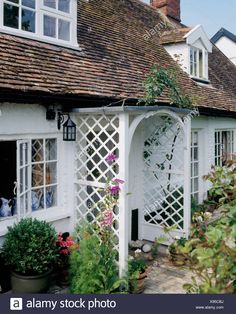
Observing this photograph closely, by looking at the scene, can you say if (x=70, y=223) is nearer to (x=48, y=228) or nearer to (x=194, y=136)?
(x=48, y=228)

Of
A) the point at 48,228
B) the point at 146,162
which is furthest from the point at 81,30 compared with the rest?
the point at 48,228

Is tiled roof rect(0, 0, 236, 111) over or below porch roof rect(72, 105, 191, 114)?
over

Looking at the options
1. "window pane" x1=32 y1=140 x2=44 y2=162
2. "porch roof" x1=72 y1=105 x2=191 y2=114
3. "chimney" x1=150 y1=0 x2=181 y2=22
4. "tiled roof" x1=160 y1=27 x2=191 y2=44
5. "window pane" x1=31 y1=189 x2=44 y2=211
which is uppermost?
"chimney" x1=150 y1=0 x2=181 y2=22

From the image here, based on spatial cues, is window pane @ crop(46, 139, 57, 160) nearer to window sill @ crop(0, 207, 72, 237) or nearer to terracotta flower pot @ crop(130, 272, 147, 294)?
window sill @ crop(0, 207, 72, 237)

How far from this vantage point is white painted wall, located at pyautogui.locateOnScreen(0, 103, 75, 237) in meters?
5.76

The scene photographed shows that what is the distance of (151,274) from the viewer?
6.74 metres

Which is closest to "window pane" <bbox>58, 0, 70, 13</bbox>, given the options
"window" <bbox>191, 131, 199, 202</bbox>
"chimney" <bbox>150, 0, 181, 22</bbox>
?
"window" <bbox>191, 131, 199, 202</bbox>

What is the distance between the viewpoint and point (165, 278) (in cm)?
655

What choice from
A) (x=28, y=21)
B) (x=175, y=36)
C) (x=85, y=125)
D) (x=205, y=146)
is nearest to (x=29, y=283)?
(x=85, y=125)

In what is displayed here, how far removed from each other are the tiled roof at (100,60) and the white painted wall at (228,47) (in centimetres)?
652

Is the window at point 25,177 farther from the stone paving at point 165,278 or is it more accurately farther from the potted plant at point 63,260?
the stone paving at point 165,278

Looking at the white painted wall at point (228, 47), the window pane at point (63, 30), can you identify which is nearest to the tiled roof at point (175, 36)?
the window pane at point (63, 30)

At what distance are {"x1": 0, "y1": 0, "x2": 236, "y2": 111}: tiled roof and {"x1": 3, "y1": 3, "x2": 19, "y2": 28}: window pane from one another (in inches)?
11.2

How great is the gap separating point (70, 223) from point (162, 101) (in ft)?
12.2
